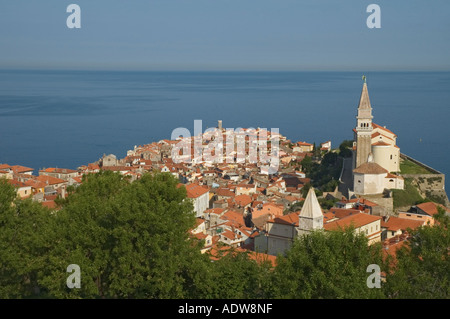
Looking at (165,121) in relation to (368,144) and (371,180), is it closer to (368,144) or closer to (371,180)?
(368,144)

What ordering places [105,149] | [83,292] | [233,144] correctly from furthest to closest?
[105,149], [233,144], [83,292]

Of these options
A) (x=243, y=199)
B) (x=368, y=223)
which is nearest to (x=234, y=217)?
(x=243, y=199)

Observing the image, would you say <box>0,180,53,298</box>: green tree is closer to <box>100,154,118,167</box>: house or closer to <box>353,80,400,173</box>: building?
<box>353,80,400,173</box>: building
